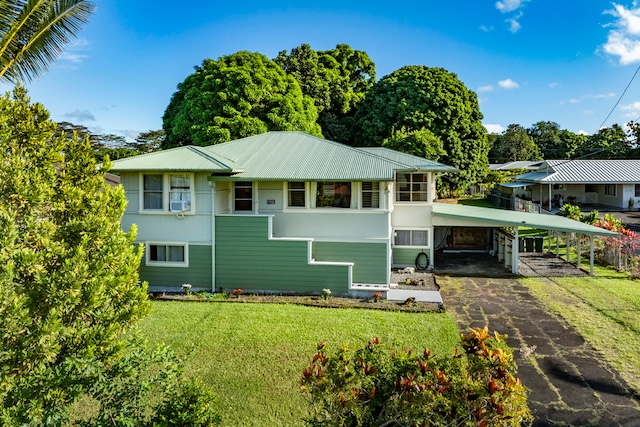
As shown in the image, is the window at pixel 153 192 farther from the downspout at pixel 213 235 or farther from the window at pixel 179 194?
the downspout at pixel 213 235

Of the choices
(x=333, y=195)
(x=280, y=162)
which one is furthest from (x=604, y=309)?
(x=280, y=162)

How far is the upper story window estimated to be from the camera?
12977mm

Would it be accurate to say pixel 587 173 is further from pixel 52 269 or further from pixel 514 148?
pixel 52 269

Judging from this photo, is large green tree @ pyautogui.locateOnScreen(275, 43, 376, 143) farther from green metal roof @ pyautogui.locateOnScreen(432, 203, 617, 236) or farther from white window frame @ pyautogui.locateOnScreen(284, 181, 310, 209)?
white window frame @ pyautogui.locateOnScreen(284, 181, 310, 209)

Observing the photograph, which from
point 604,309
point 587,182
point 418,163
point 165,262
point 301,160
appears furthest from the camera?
point 587,182

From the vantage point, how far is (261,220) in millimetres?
12742

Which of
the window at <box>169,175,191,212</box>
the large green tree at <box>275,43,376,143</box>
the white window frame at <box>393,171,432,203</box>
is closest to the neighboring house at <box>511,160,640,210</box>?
the large green tree at <box>275,43,376,143</box>

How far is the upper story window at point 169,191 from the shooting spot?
42.6ft

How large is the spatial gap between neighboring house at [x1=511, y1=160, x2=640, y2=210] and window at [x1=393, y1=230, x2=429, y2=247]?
20.5 meters

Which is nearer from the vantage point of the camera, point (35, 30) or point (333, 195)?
point (35, 30)

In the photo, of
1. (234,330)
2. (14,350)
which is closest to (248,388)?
(234,330)

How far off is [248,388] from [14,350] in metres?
4.08

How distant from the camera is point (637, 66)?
667 inches

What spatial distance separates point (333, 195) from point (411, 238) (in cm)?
496
